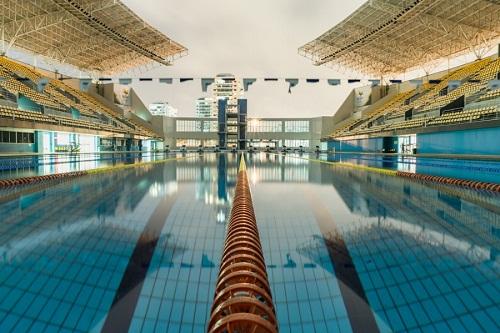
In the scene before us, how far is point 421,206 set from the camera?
22.2 ft

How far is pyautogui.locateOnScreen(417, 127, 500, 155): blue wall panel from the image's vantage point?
15883 millimetres

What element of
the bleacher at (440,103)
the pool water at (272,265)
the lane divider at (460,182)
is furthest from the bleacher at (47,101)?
the bleacher at (440,103)

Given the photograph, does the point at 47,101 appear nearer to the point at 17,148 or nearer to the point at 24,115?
the point at 24,115

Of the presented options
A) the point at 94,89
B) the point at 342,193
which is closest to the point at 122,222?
the point at 342,193

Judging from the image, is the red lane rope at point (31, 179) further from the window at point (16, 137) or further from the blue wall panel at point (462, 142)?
the blue wall panel at point (462, 142)

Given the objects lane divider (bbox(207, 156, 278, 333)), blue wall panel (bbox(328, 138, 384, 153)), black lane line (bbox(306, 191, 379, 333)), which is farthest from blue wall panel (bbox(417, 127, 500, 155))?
lane divider (bbox(207, 156, 278, 333))

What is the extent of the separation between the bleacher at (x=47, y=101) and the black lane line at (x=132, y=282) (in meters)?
17.5

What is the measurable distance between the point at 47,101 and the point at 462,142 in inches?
1159

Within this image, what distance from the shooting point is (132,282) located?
341 cm

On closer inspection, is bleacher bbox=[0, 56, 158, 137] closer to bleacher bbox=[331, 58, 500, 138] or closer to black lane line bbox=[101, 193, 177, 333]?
black lane line bbox=[101, 193, 177, 333]

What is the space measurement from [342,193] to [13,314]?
7592mm

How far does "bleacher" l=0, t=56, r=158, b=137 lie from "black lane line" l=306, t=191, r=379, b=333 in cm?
1959

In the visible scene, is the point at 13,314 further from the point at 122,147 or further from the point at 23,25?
the point at 122,147

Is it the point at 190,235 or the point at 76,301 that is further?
the point at 190,235
